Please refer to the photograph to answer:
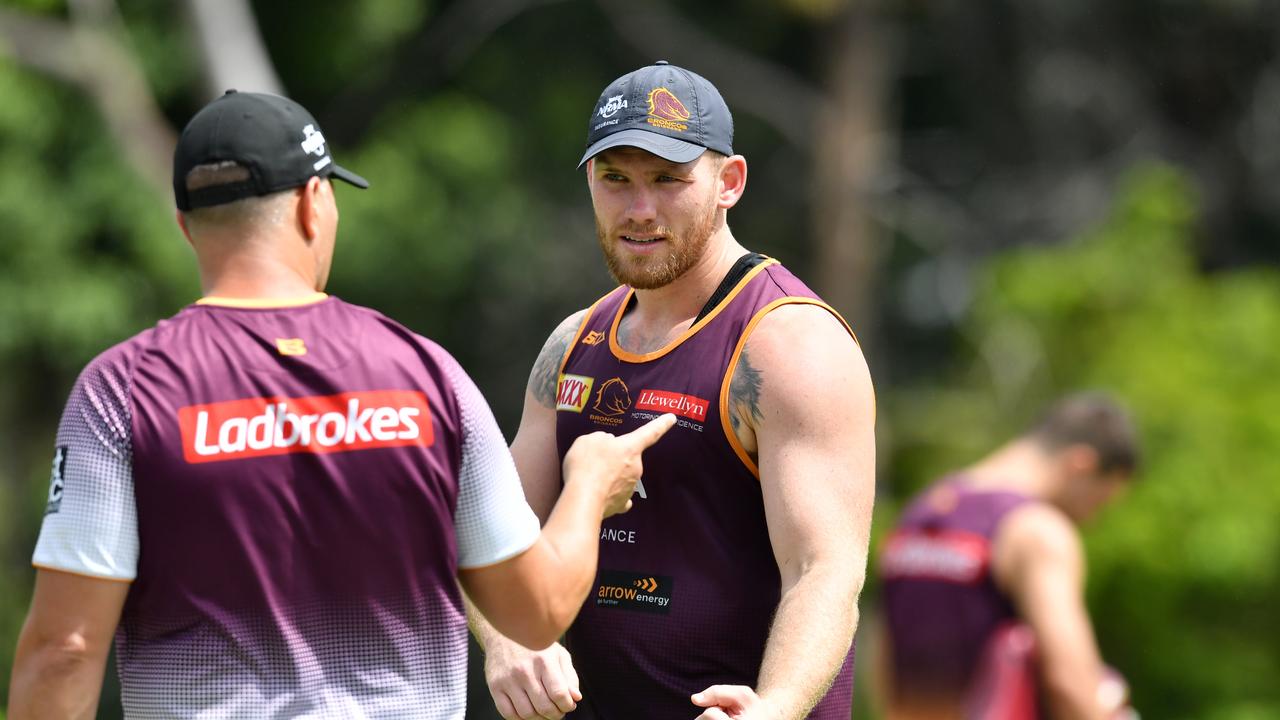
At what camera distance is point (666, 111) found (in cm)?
425

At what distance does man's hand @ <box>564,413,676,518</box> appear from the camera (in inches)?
Answer: 145

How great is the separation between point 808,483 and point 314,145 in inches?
52.0

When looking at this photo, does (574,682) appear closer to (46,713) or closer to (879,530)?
(46,713)

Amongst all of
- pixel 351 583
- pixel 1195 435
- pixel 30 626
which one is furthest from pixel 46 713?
pixel 1195 435

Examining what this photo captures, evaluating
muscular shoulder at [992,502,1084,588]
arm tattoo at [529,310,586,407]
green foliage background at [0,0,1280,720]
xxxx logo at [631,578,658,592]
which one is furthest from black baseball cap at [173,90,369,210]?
green foliage background at [0,0,1280,720]

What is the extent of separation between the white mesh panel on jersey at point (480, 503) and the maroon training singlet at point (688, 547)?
793mm

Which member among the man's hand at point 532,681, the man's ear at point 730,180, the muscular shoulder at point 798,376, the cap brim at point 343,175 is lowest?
the man's hand at point 532,681

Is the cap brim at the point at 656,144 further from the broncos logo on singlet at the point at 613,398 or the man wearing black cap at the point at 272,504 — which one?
the man wearing black cap at the point at 272,504

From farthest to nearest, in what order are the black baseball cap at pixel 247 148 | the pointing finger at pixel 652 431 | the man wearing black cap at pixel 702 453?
the man wearing black cap at pixel 702 453, the pointing finger at pixel 652 431, the black baseball cap at pixel 247 148

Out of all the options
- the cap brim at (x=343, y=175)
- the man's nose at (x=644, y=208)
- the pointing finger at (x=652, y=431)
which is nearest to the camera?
the cap brim at (x=343, y=175)

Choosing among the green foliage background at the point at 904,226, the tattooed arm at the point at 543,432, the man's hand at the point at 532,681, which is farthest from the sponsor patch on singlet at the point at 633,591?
the green foliage background at the point at 904,226

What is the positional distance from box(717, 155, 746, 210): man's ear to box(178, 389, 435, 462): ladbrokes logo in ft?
4.26

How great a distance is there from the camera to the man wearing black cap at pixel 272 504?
3193 millimetres

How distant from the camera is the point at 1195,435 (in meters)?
12.4
